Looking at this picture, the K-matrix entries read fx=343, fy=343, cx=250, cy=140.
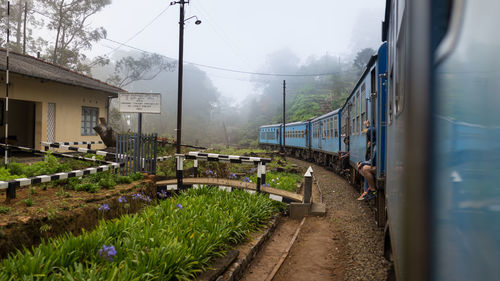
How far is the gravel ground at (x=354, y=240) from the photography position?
424cm

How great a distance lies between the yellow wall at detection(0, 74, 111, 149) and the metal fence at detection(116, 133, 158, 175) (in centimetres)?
612

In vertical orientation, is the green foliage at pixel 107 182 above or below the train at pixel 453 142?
below

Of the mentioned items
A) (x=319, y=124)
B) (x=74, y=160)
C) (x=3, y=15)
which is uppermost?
(x=3, y=15)

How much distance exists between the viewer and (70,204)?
5086 millimetres

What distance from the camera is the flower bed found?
288cm

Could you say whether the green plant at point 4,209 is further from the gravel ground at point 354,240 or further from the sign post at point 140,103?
the gravel ground at point 354,240

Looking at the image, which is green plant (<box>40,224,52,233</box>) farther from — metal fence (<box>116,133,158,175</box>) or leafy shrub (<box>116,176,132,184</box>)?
metal fence (<box>116,133,158,175</box>)

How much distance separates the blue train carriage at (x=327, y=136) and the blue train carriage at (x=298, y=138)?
5.70 ft

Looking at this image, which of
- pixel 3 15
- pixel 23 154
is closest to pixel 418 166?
pixel 23 154

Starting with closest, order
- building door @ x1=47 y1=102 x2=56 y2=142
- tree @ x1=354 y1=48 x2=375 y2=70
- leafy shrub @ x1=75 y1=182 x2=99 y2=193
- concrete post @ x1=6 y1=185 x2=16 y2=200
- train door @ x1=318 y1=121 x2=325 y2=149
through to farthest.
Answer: concrete post @ x1=6 y1=185 x2=16 y2=200 < leafy shrub @ x1=75 y1=182 x2=99 y2=193 < building door @ x1=47 y1=102 x2=56 y2=142 < train door @ x1=318 y1=121 x2=325 y2=149 < tree @ x1=354 y1=48 x2=375 y2=70

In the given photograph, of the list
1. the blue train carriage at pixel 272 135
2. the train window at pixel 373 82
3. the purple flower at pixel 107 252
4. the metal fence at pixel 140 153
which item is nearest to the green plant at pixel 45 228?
the purple flower at pixel 107 252

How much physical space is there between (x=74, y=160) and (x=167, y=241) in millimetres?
6293

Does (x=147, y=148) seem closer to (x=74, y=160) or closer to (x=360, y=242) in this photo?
(x=74, y=160)

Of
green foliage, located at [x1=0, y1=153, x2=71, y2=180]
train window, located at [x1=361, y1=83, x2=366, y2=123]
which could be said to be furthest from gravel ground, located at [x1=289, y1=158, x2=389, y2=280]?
green foliage, located at [x1=0, y1=153, x2=71, y2=180]
